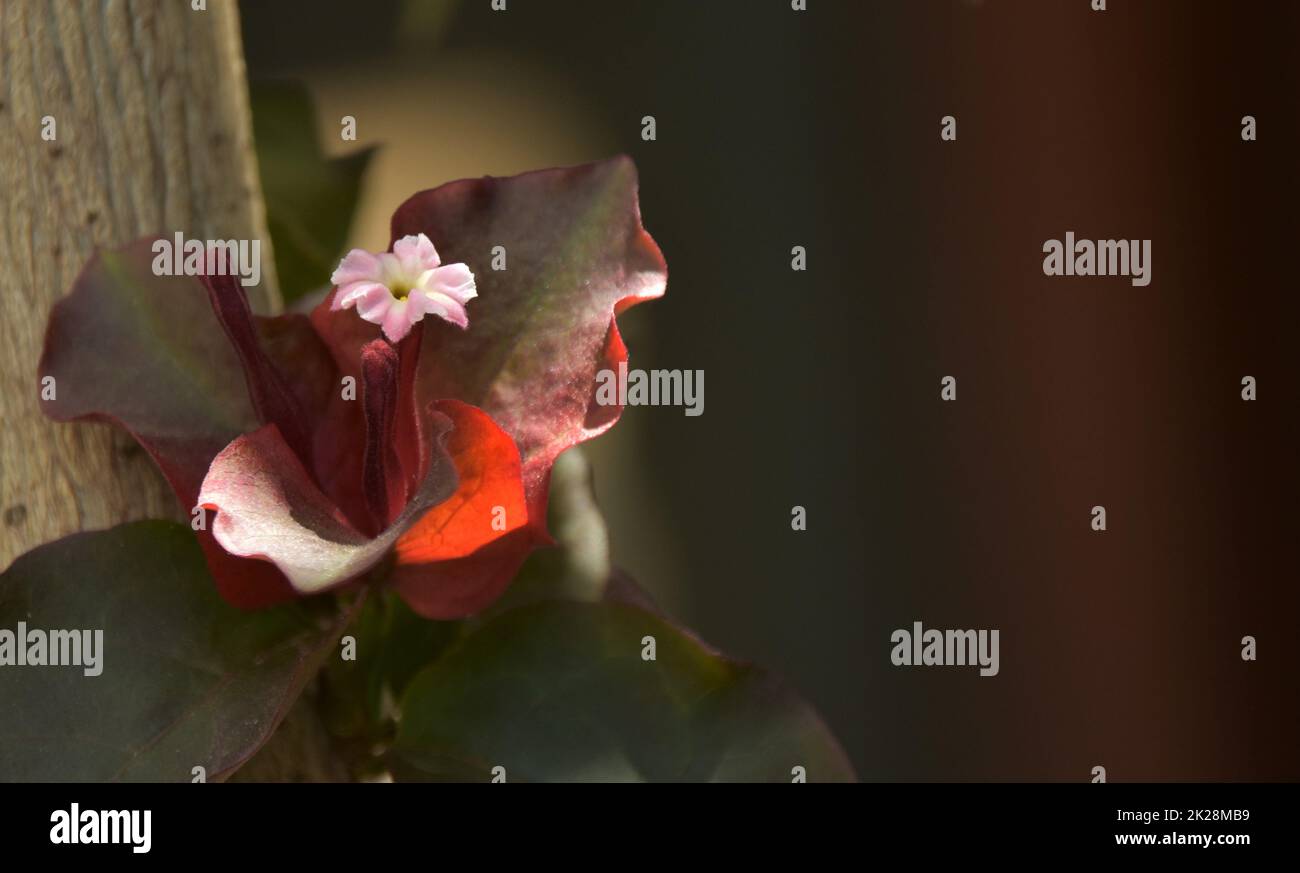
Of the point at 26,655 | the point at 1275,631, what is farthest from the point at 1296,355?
the point at 26,655

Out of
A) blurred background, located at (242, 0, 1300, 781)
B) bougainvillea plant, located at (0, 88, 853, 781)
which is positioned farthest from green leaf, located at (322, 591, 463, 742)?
blurred background, located at (242, 0, 1300, 781)

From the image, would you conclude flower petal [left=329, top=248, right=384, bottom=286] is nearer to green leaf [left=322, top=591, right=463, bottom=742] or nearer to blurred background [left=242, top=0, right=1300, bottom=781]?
green leaf [left=322, top=591, right=463, bottom=742]

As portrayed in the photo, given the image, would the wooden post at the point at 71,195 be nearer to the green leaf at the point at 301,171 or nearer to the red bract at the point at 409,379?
the red bract at the point at 409,379

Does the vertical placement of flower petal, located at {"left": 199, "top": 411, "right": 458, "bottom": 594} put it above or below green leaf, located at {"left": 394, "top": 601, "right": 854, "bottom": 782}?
above

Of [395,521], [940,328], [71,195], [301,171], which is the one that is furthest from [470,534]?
[940,328]

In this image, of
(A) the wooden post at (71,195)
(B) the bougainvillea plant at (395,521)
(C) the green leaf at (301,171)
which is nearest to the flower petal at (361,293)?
(B) the bougainvillea plant at (395,521)
